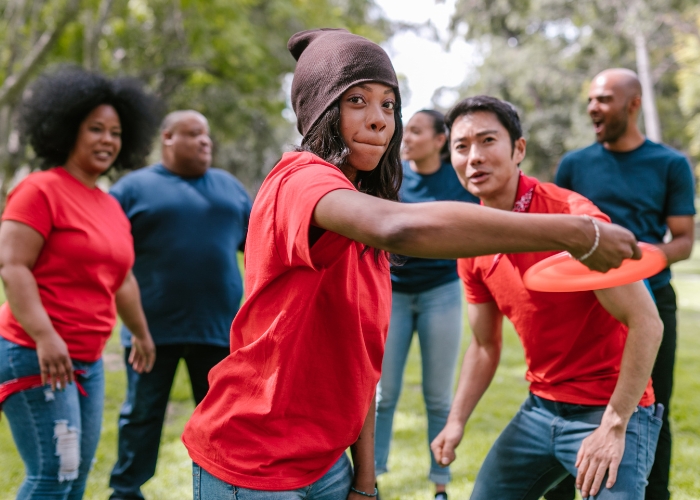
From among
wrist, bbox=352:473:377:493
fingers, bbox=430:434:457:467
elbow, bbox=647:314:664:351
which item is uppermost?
elbow, bbox=647:314:664:351

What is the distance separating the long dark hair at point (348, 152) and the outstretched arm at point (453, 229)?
1.26 feet

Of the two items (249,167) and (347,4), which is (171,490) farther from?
(249,167)

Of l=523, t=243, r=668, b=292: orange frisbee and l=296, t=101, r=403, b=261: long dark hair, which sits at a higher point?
l=296, t=101, r=403, b=261: long dark hair

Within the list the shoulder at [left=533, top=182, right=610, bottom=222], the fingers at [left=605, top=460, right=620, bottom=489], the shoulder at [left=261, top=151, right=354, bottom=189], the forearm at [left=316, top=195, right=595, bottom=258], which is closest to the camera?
the forearm at [left=316, top=195, right=595, bottom=258]

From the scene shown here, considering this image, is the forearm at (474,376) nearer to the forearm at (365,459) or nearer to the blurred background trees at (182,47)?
the forearm at (365,459)

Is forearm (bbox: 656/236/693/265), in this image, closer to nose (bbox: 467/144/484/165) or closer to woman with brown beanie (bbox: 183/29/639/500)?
nose (bbox: 467/144/484/165)

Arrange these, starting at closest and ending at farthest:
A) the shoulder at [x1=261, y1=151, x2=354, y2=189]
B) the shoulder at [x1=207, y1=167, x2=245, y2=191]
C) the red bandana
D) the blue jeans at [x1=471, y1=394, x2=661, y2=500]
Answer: the shoulder at [x1=261, y1=151, x2=354, y2=189] < the blue jeans at [x1=471, y1=394, x2=661, y2=500] < the red bandana < the shoulder at [x1=207, y1=167, x2=245, y2=191]

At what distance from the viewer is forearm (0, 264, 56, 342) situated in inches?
115

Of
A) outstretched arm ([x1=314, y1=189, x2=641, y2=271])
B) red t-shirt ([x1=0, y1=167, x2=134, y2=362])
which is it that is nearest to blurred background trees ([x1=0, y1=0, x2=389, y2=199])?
red t-shirt ([x1=0, y1=167, x2=134, y2=362])

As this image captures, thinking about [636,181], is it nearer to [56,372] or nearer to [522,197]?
[522,197]

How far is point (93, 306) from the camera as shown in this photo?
3221 millimetres

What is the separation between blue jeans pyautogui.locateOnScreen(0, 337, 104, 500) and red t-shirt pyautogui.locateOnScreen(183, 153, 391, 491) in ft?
4.34

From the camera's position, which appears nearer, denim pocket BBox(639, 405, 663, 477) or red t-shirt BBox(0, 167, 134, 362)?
denim pocket BBox(639, 405, 663, 477)

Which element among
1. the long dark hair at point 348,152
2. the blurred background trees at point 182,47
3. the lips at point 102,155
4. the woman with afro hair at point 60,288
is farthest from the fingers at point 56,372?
the blurred background trees at point 182,47
